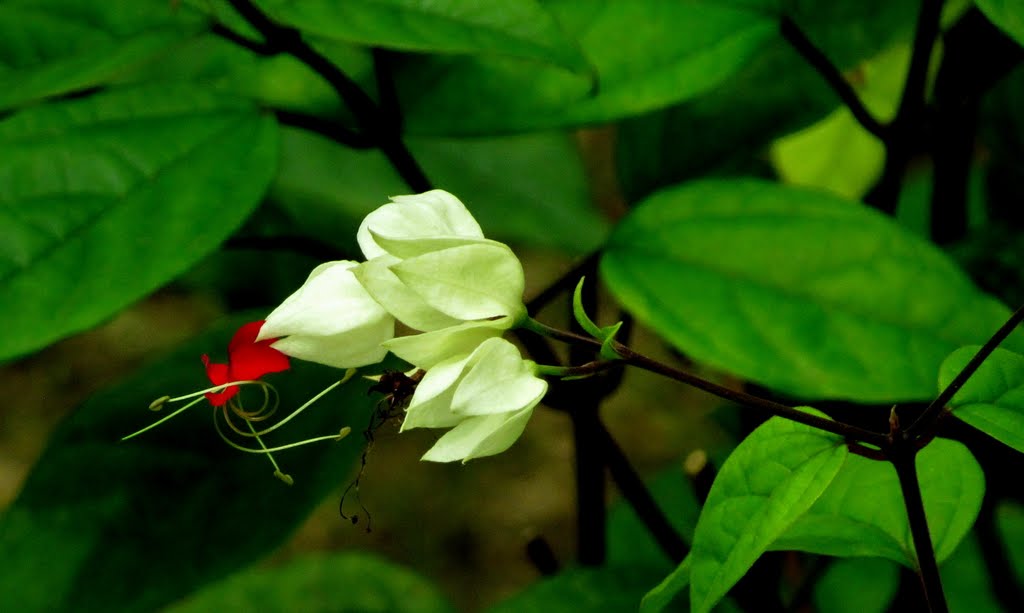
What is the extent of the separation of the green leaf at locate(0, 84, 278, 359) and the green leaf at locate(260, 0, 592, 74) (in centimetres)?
9

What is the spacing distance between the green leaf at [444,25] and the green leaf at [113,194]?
86mm

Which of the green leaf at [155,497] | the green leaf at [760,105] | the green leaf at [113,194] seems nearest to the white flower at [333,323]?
the green leaf at [113,194]

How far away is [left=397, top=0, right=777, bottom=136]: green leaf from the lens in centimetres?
56

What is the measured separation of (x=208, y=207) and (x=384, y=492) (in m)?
1.41

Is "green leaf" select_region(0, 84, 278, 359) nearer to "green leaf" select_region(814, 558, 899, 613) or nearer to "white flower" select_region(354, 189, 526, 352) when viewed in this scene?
"white flower" select_region(354, 189, 526, 352)

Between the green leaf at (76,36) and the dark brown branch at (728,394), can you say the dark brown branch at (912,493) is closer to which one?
the dark brown branch at (728,394)

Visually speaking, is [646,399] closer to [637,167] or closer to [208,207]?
[637,167]

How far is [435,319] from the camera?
0.37m

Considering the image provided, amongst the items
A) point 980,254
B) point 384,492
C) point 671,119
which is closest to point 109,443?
point 671,119

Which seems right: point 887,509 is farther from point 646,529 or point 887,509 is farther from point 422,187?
point 646,529

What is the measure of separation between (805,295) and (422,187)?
0.19 m

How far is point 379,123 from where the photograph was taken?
0.54 metres

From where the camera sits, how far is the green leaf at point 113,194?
0.48 metres

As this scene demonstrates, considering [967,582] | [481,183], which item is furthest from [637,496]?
[481,183]
